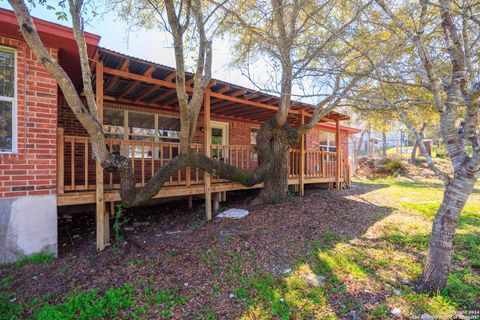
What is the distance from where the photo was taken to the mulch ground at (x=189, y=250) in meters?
3.34

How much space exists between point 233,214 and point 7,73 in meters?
5.18

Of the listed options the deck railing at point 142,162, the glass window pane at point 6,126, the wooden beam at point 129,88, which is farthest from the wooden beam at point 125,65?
the glass window pane at point 6,126

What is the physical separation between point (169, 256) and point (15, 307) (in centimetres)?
195

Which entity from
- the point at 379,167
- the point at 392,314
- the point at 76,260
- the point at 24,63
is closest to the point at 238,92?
the point at 24,63

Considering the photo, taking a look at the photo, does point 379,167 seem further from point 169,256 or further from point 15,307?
point 15,307

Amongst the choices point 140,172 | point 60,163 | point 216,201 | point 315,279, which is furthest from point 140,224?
point 315,279

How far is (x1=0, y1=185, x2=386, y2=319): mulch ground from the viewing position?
3.34m

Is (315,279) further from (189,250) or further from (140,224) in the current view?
(140,224)

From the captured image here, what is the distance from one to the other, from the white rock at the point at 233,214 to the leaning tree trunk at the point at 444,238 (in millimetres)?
3754

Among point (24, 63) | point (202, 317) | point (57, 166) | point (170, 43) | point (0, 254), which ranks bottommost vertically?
point (202, 317)

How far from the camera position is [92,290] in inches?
125

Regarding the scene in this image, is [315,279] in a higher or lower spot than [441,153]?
lower

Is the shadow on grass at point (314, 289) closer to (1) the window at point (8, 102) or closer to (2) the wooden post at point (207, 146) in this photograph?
(2) the wooden post at point (207, 146)

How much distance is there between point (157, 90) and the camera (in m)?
6.53
